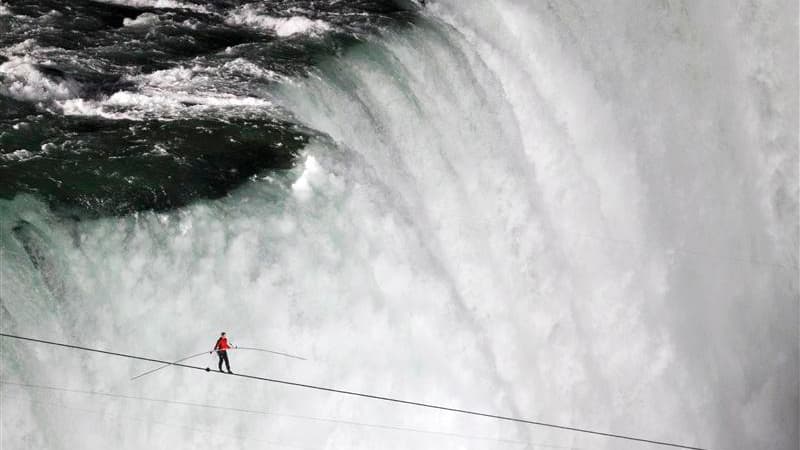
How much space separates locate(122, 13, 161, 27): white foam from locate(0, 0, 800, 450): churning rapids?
0.32ft

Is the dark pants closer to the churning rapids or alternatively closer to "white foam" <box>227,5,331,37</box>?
the churning rapids

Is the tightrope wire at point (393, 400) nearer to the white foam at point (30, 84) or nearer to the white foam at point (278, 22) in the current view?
the white foam at point (30, 84)

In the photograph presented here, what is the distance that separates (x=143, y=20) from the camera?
16.4 meters

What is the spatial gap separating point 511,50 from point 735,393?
6523 mm

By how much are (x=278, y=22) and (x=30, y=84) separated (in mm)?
3930

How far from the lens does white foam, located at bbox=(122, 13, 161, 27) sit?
53.2 ft

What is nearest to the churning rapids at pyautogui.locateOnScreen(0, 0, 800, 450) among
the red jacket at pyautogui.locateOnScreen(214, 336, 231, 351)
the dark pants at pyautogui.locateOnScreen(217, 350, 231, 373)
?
the dark pants at pyautogui.locateOnScreen(217, 350, 231, 373)

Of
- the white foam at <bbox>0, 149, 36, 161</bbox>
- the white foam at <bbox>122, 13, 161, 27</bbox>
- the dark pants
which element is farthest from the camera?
the white foam at <bbox>122, 13, 161, 27</bbox>

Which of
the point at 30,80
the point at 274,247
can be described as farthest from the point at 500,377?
the point at 30,80

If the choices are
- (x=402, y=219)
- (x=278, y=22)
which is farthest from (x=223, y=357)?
(x=278, y=22)

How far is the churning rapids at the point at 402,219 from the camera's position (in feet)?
36.5

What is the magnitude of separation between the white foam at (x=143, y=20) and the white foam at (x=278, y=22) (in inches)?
42.9

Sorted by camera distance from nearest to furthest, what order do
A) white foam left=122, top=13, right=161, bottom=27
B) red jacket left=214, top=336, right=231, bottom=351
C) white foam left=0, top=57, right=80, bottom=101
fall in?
red jacket left=214, top=336, right=231, bottom=351, white foam left=0, top=57, right=80, bottom=101, white foam left=122, top=13, right=161, bottom=27

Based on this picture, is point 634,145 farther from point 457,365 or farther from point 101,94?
point 101,94
